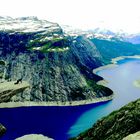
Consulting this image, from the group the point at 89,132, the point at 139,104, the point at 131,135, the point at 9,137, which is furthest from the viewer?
the point at 9,137

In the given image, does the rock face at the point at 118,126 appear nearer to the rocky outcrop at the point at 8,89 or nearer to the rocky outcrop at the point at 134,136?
the rocky outcrop at the point at 134,136

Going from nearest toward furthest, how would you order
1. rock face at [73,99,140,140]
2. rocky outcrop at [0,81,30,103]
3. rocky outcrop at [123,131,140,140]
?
rocky outcrop at [123,131,140,140] < rock face at [73,99,140,140] < rocky outcrop at [0,81,30,103]

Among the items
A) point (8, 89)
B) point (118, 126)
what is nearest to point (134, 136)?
point (118, 126)

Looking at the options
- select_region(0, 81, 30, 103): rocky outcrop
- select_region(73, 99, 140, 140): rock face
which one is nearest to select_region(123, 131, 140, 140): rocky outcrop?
select_region(73, 99, 140, 140): rock face

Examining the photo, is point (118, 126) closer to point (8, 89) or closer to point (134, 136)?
point (134, 136)

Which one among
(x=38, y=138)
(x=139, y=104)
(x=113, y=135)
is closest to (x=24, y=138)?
(x=38, y=138)

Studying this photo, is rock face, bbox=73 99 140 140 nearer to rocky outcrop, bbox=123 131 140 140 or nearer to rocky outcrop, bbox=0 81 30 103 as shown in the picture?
rocky outcrop, bbox=123 131 140 140

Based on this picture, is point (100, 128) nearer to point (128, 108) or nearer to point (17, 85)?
point (128, 108)

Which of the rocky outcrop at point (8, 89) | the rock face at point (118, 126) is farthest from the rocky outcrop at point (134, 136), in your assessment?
the rocky outcrop at point (8, 89)
